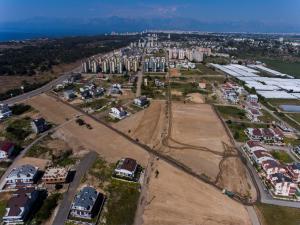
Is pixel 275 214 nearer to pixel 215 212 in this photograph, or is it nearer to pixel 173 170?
pixel 215 212

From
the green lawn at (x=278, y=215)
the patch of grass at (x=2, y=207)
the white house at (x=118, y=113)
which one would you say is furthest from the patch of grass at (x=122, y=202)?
the white house at (x=118, y=113)

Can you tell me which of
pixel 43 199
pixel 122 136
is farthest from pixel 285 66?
pixel 43 199

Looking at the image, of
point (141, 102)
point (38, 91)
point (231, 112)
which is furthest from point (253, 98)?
point (38, 91)

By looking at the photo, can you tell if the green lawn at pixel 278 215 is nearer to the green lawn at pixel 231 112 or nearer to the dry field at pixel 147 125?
the dry field at pixel 147 125

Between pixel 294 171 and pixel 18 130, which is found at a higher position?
pixel 18 130

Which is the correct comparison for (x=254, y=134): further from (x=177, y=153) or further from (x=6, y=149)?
(x=6, y=149)

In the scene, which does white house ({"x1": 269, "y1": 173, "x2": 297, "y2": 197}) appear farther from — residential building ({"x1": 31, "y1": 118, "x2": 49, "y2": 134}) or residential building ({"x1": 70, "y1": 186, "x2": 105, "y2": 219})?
residential building ({"x1": 31, "y1": 118, "x2": 49, "y2": 134})

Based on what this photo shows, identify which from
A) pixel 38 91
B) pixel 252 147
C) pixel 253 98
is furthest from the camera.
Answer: pixel 38 91

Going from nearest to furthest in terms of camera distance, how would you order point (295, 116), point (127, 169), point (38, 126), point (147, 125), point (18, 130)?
point (127, 169), point (38, 126), point (18, 130), point (147, 125), point (295, 116)
